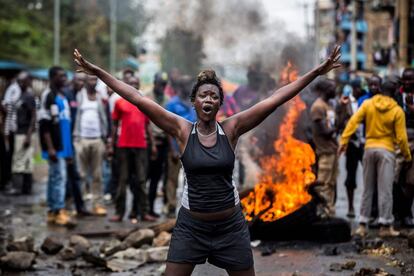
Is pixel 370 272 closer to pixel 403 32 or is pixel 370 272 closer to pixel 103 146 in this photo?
pixel 103 146

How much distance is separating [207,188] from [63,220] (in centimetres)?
624

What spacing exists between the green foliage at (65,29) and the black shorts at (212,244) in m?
31.0

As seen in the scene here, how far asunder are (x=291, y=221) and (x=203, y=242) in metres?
3.80

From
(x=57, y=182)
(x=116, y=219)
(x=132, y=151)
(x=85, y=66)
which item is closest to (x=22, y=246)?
(x=57, y=182)

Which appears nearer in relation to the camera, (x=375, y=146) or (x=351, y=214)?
(x=375, y=146)

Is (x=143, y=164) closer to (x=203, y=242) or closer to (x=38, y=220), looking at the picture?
(x=38, y=220)

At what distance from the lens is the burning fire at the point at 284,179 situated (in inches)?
338

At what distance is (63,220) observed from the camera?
10.6 metres

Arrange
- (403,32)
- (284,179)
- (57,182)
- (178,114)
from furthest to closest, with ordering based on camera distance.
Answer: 1. (403,32)
2. (178,114)
3. (57,182)
4. (284,179)

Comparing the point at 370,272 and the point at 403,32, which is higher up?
the point at 403,32

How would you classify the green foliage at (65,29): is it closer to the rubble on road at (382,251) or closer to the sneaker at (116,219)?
the sneaker at (116,219)

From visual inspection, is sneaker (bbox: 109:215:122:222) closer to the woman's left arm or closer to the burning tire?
the burning tire

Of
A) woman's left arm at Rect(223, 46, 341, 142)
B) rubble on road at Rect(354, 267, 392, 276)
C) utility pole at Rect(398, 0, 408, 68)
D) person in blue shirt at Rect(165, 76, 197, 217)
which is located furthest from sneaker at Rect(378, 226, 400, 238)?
utility pole at Rect(398, 0, 408, 68)

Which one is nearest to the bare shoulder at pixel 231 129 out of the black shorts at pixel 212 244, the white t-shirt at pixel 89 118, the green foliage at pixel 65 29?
the black shorts at pixel 212 244
